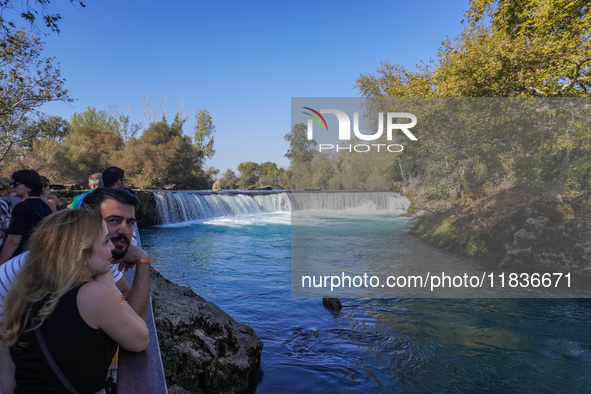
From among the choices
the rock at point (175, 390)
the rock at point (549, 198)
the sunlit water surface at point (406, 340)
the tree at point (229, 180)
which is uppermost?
the tree at point (229, 180)

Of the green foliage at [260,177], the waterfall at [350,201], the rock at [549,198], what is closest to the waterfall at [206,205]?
the waterfall at [350,201]

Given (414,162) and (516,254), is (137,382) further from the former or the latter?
(414,162)

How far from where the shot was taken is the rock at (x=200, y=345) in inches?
129

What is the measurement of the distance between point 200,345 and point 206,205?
66.0 ft

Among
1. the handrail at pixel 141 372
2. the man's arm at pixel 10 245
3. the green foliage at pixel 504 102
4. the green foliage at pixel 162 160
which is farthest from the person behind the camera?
the green foliage at pixel 162 160

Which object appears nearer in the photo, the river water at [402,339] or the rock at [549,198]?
the river water at [402,339]

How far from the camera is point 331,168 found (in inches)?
1171

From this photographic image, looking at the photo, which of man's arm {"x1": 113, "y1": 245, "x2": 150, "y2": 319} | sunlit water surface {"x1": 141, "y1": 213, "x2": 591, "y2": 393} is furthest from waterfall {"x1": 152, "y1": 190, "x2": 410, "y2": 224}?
man's arm {"x1": 113, "y1": 245, "x2": 150, "y2": 319}

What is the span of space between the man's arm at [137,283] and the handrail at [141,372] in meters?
0.27

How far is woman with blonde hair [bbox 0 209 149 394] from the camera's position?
145 centimetres

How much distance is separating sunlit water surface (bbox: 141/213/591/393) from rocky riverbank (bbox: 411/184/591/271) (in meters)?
2.39

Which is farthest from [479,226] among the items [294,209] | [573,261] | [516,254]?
[294,209]

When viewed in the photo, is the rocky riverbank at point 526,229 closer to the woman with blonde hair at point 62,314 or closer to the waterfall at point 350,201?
the waterfall at point 350,201

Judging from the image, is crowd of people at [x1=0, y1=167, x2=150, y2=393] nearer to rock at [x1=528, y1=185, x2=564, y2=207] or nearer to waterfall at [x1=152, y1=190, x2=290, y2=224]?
rock at [x1=528, y1=185, x2=564, y2=207]
